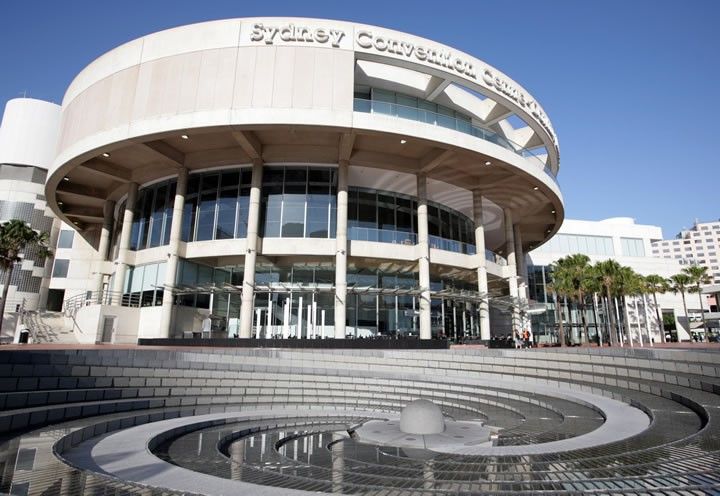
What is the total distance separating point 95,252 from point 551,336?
53810mm

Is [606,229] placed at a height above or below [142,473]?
above

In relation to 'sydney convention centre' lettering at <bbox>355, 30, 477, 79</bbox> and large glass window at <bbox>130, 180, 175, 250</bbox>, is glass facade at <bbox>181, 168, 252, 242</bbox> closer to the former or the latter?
large glass window at <bbox>130, 180, 175, 250</bbox>

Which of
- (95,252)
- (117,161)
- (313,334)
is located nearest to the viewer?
(313,334)

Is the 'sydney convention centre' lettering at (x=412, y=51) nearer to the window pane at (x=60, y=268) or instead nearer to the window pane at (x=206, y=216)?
the window pane at (x=206, y=216)

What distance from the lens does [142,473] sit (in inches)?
220

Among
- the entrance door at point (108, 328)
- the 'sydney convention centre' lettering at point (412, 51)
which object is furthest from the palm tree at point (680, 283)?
the entrance door at point (108, 328)

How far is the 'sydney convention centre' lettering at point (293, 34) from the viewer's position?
2616cm

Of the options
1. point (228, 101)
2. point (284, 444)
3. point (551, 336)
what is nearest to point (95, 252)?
point (228, 101)

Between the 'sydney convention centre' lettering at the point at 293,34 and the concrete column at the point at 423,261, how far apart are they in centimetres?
1076

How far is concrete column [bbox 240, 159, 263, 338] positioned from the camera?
26.8m

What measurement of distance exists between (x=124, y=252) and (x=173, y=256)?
5928mm

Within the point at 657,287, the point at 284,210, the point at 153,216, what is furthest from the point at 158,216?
the point at 657,287

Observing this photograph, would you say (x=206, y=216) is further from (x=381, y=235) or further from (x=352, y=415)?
(x=352, y=415)

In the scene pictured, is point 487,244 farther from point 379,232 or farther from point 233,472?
point 233,472
